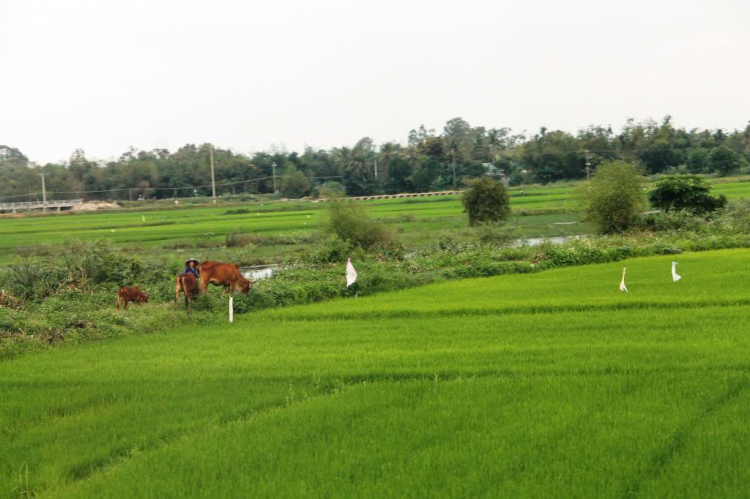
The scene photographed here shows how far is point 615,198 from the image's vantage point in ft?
86.5

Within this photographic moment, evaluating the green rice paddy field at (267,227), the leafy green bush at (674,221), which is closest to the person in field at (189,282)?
the green rice paddy field at (267,227)

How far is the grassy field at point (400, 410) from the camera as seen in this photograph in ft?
17.0

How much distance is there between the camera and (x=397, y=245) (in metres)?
23.2

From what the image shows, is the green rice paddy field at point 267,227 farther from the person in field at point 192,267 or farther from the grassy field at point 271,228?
the person in field at point 192,267

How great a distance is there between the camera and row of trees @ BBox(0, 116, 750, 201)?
71.6 meters

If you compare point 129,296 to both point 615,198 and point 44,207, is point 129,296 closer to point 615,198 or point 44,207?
point 615,198

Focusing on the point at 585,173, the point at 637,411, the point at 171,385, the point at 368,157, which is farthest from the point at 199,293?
the point at 368,157

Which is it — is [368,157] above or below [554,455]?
above

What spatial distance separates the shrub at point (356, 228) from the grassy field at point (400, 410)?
11.5 m

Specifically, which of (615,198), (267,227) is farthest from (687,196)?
(267,227)

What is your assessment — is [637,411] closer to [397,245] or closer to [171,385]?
[171,385]

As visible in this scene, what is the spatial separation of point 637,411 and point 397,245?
55.6 feet

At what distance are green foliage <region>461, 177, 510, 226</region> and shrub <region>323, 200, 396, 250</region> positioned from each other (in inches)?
385

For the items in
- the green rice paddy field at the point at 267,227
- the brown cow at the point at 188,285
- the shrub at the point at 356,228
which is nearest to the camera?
the brown cow at the point at 188,285
